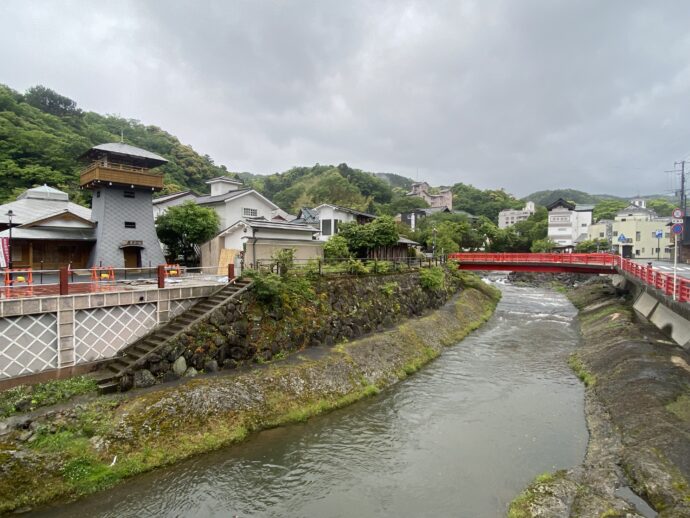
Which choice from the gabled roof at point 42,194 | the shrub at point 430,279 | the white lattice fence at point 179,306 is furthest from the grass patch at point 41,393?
the shrub at point 430,279

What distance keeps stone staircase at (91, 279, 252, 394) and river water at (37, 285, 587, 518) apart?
474cm

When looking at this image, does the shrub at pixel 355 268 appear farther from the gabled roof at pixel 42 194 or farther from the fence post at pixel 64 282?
the gabled roof at pixel 42 194

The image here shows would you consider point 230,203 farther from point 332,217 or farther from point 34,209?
point 34,209

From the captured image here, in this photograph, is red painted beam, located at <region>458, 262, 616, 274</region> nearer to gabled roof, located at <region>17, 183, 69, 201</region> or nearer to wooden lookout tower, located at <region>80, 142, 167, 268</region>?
wooden lookout tower, located at <region>80, 142, 167, 268</region>

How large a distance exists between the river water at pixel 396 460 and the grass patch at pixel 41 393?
4233 millimetres

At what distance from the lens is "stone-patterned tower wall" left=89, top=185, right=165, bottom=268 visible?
25.2 m

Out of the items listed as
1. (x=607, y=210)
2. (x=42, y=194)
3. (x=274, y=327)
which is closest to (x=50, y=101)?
(x=42, y=194)

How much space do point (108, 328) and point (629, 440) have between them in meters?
20.4

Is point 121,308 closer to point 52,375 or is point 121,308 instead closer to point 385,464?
point 52,375

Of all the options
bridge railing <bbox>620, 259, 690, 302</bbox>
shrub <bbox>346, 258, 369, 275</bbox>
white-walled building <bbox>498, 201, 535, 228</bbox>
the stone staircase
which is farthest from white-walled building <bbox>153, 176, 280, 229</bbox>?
white-walled building <bbox>498, 201, 535, 228</bbox>

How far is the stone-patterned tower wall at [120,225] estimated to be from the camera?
82.8 feet

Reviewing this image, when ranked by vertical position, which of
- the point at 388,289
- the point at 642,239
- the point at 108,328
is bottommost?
the point at 108,328

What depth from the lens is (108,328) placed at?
1600 cm

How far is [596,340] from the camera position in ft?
84.8
